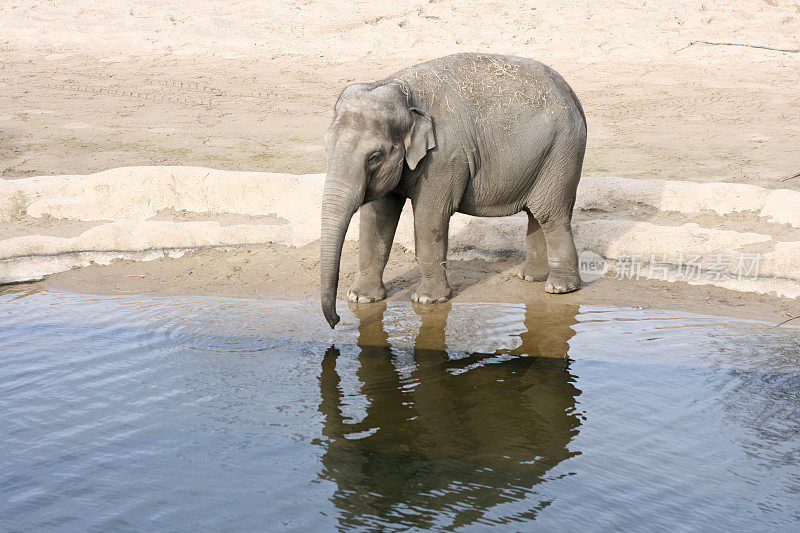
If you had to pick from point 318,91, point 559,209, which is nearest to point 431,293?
point 559,209

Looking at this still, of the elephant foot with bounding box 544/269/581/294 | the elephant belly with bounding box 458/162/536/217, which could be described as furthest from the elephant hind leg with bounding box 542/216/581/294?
the elephant belly with bounding box 458/162/536/217

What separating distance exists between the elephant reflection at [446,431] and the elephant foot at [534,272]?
1.22m

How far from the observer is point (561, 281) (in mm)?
7055

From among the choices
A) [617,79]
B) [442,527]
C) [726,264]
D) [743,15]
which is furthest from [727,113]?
[442,527]

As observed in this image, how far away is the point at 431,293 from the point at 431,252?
358mm

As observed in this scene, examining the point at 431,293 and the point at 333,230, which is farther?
the point at 431,293

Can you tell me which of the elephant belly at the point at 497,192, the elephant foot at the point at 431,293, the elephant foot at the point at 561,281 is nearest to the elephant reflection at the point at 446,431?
the elephant foot at the point at 431,293

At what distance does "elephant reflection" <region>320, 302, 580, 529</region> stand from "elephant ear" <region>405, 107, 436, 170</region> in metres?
1.27

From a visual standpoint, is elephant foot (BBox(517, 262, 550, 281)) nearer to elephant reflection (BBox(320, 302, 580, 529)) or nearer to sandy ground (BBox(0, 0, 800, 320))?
sandy ground (BBox(0, 0, 800, 320))

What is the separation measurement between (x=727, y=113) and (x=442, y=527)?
10.6 metres

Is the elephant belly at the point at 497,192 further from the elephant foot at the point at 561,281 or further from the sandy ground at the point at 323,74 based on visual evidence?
the sandy ground at the point at 323,74

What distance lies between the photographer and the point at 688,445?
4535 mm

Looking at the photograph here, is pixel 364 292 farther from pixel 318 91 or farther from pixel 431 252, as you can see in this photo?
pixel 318 91

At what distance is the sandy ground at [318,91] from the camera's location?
25.0ft
